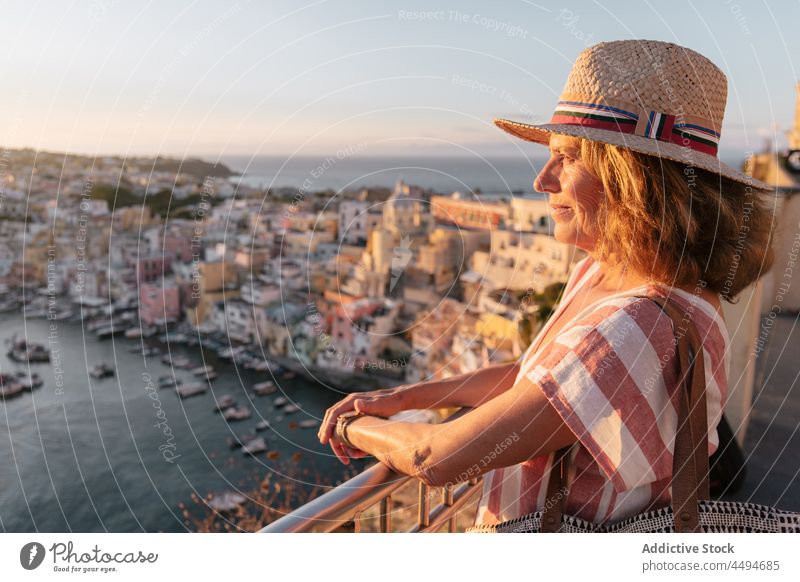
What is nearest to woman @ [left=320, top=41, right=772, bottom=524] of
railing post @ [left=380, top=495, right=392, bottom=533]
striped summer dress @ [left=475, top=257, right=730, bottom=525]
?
striped summer dress @ [left=475, top=257, right=730, bottom=525]

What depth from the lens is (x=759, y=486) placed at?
184 cm

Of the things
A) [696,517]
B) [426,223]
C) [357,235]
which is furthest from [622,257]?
[357,235]

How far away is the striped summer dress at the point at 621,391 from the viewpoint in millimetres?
515

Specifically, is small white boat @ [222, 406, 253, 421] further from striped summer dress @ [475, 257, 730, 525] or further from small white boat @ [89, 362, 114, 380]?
striped summer dress @ [475, 257, 730, 525]

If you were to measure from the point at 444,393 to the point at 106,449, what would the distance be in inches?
592

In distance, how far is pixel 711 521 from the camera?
1.79 ft

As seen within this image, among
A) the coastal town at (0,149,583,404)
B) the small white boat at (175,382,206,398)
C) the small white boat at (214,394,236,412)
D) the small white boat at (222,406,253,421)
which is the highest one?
the coastal town at (0,149,583,404)

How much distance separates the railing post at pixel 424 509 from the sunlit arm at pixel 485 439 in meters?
0.19

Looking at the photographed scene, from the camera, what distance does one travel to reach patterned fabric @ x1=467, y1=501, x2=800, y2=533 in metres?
0.55

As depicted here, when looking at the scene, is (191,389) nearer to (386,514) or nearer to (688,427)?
(386,514)

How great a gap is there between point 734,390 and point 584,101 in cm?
156

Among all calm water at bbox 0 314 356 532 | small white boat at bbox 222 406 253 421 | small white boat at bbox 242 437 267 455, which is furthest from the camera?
small white boat at bbox 222 406 253 421

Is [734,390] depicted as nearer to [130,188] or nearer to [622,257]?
[622,257]
